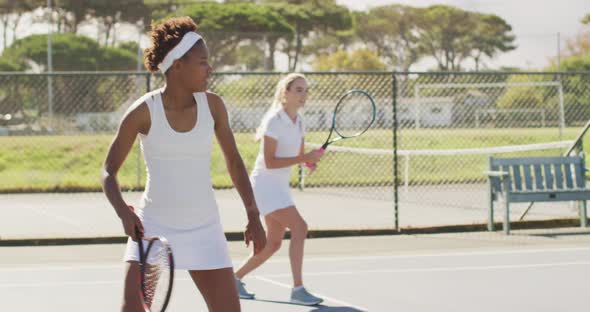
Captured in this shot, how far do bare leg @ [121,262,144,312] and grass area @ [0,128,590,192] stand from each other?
1593 centimetres

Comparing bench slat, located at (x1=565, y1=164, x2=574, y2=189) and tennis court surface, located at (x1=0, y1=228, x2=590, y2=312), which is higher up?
bench slat, located at (x1=565, y1=164, x2=574, y2=189)

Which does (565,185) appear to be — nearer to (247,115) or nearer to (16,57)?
(247,115)

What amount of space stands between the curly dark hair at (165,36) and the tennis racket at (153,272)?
0.92m

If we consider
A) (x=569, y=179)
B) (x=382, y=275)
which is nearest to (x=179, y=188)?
(x=382, y=275)

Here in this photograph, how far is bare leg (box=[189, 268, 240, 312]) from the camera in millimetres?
5047

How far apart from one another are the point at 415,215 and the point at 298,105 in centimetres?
728

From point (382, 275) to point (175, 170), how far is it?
5.00 m

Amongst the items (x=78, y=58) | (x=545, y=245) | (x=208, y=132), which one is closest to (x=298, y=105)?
(x=208, y=132)

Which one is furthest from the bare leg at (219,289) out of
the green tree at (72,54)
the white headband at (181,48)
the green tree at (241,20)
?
the green tree at (241,20)

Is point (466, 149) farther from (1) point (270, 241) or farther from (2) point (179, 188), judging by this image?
(2) point (179, 188)

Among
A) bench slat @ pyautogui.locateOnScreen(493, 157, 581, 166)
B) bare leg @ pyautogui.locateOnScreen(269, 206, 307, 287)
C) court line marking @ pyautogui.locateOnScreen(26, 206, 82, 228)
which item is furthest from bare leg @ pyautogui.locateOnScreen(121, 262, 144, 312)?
court line marking @ pyautogui.locateOnScreen(26, 206, 82, 228)

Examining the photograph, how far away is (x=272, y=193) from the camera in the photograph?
26.7 feet

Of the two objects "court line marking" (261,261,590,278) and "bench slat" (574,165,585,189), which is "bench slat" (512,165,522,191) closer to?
"bench slat" (574,165,585,189)

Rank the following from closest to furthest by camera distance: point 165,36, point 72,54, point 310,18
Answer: point 165,36 → point 72,54 → point 310,18
